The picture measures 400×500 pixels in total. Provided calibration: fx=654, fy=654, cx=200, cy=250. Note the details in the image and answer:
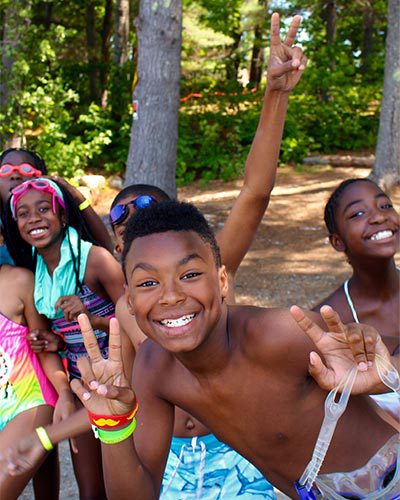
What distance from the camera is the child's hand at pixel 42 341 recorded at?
10.5 feet

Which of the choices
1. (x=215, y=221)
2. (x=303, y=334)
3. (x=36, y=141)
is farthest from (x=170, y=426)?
(x=36, y=141)

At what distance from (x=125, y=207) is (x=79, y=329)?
0.68m

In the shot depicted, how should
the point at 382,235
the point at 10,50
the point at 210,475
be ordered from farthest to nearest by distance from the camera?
the point at 10,50
the point at 382,235
the point at 210,475

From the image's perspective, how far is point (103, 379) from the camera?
2.12 m

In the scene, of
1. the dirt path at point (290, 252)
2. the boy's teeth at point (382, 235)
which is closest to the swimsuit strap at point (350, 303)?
the boy's teeth at point (382, 235)

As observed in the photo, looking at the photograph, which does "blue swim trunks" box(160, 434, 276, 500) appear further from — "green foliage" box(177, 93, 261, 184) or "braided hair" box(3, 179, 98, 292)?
"green foliage" box(177, 93, 261, 184)

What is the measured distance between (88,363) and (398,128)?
8.92m

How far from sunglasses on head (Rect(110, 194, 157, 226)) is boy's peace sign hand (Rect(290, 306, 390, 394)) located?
1420 millimetres

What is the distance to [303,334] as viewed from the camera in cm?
205

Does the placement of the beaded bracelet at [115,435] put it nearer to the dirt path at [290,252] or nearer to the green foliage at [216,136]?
the dirt path at [290,252]

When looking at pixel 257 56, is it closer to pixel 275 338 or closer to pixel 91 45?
pixel 91 45

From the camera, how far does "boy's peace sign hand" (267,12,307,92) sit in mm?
2809

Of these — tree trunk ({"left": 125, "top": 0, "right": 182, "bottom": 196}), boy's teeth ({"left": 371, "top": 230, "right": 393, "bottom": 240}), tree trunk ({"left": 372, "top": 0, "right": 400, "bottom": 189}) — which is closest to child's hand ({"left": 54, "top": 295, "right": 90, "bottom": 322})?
boy's teeth ({"left": 371, "top": 230, "right": 393, "bottom": 240})

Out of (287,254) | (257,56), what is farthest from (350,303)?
(257,56)
